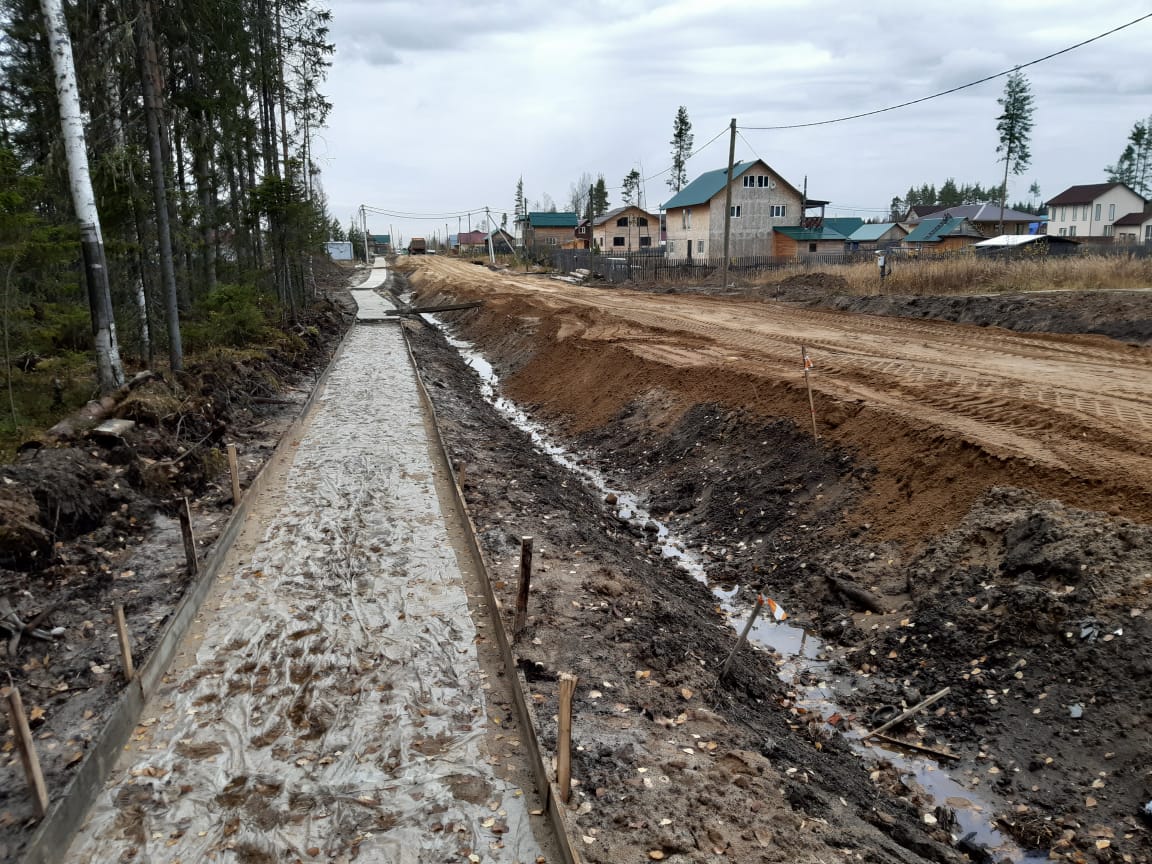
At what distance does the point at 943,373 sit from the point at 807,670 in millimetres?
6974

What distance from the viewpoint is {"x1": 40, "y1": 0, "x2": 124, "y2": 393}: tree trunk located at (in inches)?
412

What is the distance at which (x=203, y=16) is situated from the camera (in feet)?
48.4

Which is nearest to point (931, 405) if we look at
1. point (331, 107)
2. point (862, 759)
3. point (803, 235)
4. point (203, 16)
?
point (862, 759)

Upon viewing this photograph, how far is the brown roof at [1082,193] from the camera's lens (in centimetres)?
6769

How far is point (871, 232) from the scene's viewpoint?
77812mm

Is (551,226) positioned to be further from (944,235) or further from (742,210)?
(944,235)

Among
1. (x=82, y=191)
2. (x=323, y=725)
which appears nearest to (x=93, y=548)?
(x=323, y=725)

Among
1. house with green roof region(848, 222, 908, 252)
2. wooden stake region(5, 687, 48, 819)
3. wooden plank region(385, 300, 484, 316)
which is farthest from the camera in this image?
house with green roof region(848, 222, 908, 252)

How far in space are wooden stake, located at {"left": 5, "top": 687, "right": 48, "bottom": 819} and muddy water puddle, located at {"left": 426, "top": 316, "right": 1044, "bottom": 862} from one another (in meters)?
5.29

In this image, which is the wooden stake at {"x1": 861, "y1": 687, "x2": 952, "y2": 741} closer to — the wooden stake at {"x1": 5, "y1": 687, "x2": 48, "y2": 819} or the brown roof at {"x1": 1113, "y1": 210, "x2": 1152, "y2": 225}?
the wooden stake at {"x1": 5, "y1": 687, "x2": 48, "y2": 819}

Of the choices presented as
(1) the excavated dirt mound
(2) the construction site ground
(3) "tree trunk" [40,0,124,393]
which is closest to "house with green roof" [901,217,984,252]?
(2) the construction site ground

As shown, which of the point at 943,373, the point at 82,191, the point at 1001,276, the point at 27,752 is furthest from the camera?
the point at 1001,276

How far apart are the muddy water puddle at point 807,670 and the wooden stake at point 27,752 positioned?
5.29 m

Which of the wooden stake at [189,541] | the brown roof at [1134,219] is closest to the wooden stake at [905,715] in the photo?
the wooden stake at [189,541]
